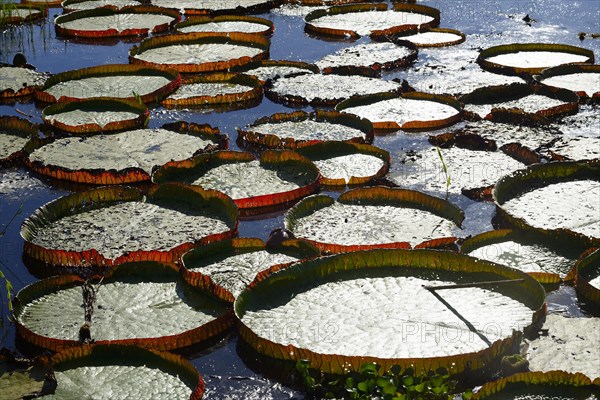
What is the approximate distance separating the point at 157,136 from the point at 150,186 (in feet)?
1.87

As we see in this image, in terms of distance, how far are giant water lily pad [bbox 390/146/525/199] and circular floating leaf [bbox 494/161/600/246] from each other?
0.17m

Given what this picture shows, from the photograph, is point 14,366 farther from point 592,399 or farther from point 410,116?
point 410,116

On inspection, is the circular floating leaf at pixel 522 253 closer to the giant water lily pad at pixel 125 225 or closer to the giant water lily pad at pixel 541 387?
the giant water lily pad at pixel 541 387

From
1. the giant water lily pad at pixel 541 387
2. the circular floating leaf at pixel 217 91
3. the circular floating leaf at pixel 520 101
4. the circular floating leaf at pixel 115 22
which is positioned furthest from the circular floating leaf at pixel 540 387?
the circular floating leaf at pixel 115 22

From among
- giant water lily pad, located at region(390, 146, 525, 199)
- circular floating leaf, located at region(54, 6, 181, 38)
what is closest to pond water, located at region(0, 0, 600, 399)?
giant water lily pad, located at region(390, 146, 525, 199)

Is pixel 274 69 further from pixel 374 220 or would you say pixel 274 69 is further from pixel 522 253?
pixel 522 253

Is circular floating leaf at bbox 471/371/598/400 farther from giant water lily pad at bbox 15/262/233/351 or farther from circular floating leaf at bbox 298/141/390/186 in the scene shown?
circular floating leaf at bbox 298/141/390/186

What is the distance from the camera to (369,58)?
6785 mm

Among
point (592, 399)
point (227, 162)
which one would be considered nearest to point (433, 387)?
point (592, 399)

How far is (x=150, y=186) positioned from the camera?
15.3 feet

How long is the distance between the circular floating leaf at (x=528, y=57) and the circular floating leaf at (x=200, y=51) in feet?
5.51

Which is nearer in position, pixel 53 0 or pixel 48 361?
pixel 48 361

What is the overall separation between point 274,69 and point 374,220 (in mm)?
2737

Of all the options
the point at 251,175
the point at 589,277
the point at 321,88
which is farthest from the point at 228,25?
the point at 589,277
